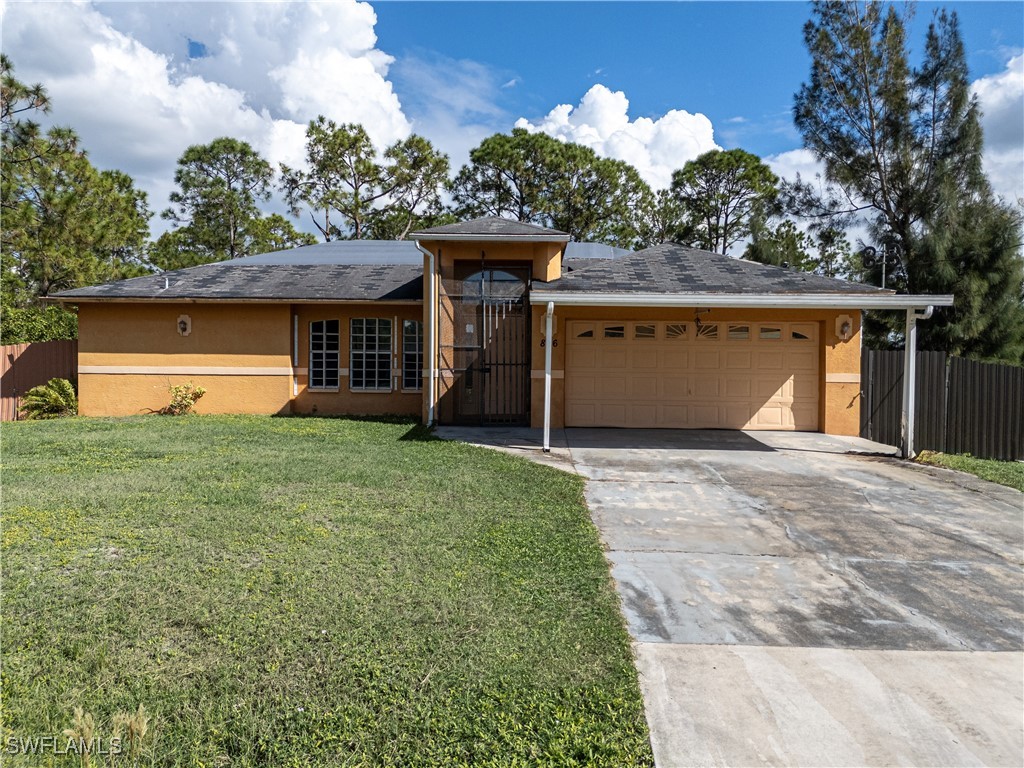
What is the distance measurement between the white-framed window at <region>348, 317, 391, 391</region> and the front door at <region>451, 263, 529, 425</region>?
2228 millimetres

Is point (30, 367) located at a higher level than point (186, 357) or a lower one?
lower

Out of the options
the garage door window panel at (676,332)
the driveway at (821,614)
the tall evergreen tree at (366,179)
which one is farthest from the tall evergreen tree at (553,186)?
the driveway at (821,614)

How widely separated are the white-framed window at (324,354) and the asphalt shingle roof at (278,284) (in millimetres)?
817

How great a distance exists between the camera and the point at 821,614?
3.82 meters

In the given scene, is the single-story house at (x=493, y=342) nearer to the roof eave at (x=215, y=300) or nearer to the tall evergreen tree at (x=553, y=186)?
the roof eave at (x=215, y=300)

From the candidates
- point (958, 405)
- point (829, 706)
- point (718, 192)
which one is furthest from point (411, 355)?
point (718, 192)

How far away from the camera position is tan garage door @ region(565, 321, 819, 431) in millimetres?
11633

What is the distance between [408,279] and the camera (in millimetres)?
14094

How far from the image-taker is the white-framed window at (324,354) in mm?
13414

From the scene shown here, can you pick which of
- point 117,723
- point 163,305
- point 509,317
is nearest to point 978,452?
point 509,317

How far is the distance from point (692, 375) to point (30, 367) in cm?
1452

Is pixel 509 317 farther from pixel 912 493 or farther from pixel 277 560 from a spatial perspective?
pixel 277 560

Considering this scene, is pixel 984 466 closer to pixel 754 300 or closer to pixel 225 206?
pixel 754 300

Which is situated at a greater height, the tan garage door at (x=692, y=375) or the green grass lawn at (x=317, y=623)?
the tan garage door at (x=692, y=375)
